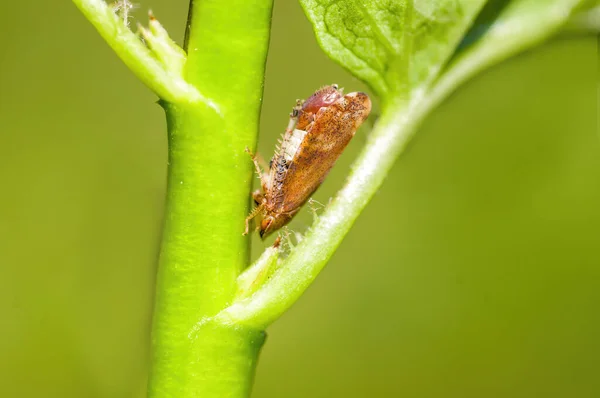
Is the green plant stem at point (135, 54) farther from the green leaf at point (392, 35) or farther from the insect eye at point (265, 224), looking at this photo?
the insect eye at point (265, 224)

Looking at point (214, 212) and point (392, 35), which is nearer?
point (214, 212)

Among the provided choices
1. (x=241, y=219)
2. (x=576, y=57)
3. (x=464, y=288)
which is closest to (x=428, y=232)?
(x=464, y=288)

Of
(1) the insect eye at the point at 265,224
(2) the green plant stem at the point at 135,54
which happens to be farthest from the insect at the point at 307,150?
(2) the green plant stem at the point at 135,54

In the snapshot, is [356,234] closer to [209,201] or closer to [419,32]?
[419,32]

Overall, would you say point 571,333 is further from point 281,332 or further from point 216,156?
point 216,156

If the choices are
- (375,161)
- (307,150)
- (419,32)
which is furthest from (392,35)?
(307,150)
